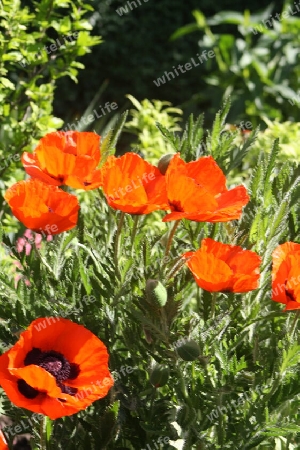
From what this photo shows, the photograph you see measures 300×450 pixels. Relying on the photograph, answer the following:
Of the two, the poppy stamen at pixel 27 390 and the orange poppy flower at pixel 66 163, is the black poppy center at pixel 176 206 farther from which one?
the poppy stamen at pixel 27 390

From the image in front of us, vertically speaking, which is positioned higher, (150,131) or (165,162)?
(165,162)

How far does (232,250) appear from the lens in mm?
1357

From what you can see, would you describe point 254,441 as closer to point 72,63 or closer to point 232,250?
point 232,250

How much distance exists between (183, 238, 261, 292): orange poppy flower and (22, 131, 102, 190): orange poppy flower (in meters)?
0.29

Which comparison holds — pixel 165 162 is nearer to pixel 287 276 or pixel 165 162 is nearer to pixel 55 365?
pixel 287 276

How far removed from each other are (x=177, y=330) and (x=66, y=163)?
385mm

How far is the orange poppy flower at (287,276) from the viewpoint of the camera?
1.31 m

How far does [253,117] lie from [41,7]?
260 cm

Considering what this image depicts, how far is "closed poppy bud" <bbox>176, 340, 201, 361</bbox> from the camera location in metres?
1.29

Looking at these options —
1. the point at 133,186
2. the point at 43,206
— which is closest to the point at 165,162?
the point at 133,186

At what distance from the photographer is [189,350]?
4.24ft

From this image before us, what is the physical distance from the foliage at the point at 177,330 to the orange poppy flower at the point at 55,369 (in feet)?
0.39

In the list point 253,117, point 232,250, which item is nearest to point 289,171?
point 232,250

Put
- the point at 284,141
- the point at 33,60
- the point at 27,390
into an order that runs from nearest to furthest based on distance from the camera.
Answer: the point at 27,390, the point at 33,60, the point at 284,141
